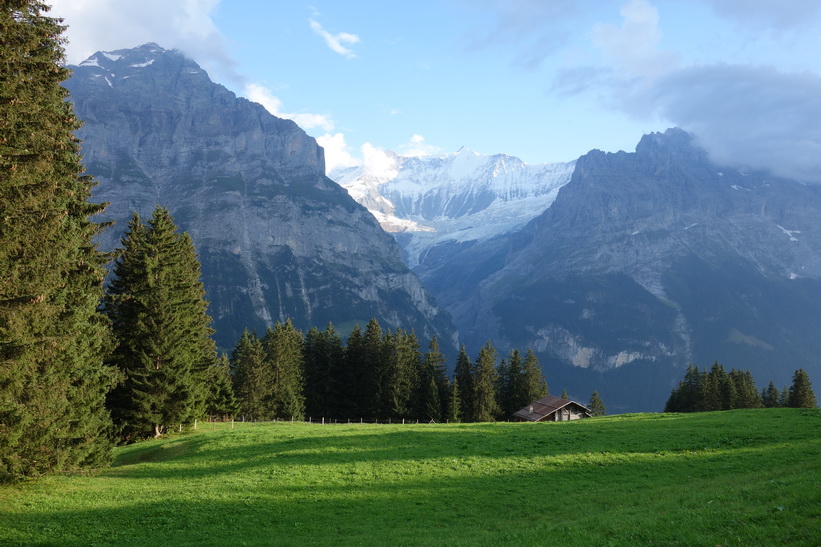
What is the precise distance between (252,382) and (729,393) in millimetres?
83333

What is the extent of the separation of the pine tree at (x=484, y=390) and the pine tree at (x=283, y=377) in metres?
29.2

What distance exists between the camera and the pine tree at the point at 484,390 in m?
86.6

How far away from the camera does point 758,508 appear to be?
47.5 ft

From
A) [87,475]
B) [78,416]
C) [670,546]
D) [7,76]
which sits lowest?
[87,475]

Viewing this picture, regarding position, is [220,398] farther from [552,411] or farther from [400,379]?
[552,411]

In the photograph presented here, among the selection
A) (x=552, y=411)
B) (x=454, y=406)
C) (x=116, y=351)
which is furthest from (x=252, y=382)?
(x=552, y=411)

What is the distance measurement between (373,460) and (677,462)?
1707 centimetres

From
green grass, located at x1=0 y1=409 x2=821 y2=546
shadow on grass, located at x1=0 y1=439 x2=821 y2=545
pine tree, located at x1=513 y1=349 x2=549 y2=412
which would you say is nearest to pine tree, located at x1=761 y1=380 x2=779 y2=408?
pine tree, located at x1=513 y1=349 x2=549 y2=412

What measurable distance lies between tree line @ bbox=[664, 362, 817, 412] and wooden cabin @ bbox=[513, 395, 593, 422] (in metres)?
27.5

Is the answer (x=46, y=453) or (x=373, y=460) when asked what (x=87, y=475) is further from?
(x=373, y=460)

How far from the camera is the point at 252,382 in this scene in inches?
3014

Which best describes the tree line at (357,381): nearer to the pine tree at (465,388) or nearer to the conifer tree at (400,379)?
the conifer tree at (400,379)

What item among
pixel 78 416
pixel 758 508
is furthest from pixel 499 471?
pixel 78 416

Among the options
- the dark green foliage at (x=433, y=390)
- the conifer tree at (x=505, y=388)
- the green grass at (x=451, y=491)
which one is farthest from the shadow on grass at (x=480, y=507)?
the conifer tree at (x=505, y=388)
